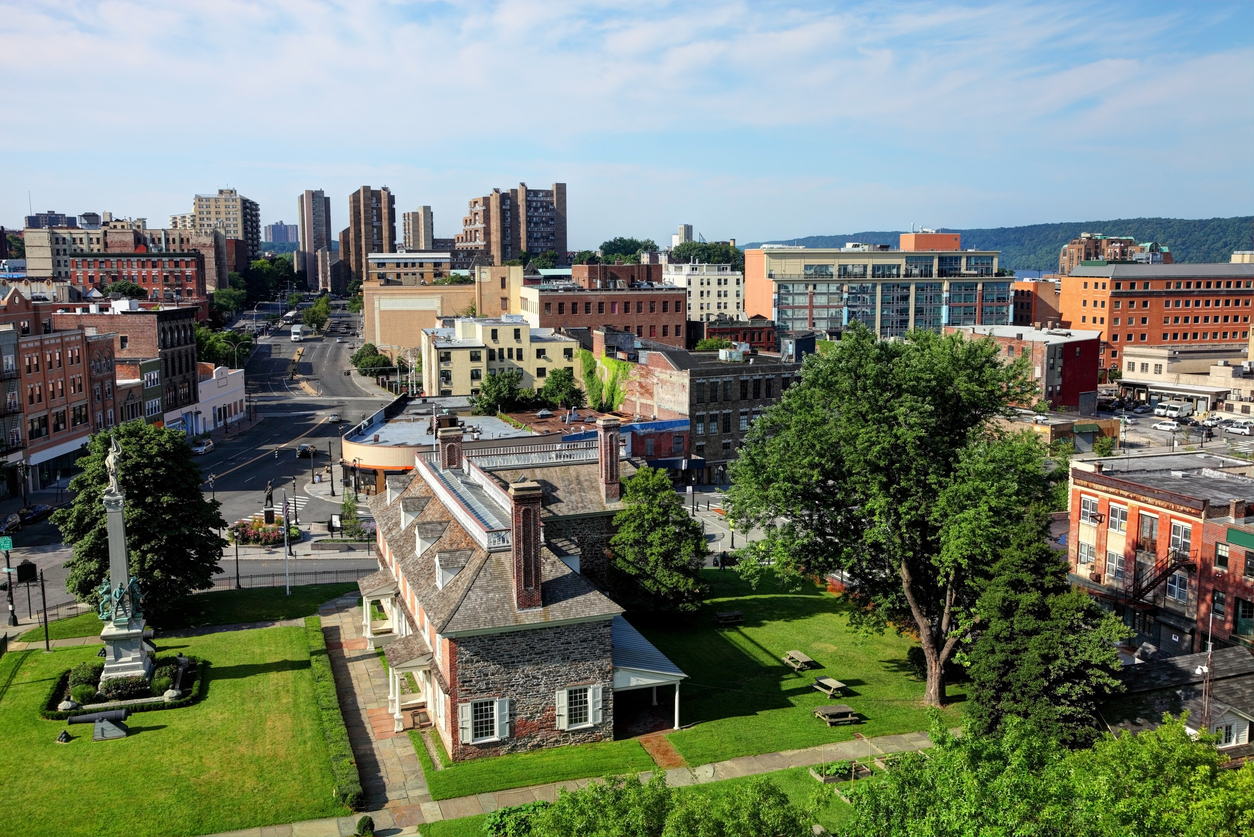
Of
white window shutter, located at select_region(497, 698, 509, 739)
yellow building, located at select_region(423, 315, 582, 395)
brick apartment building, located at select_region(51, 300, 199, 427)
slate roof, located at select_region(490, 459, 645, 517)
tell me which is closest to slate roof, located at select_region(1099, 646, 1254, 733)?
white window shutter, located at select_region(497, 698, 509, 739)

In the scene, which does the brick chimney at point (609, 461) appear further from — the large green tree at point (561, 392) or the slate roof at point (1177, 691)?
the large green tree at point (561, 392)

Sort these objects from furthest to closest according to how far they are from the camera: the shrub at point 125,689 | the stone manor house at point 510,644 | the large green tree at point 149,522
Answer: the large green tree at point 149,522, the shrub at point 125,689, the stone manor house at point 510,644

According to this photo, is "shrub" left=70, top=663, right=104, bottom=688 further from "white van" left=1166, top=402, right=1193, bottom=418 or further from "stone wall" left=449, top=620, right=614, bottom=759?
"white van" left=1166, top=402, right=1193, bottom=418

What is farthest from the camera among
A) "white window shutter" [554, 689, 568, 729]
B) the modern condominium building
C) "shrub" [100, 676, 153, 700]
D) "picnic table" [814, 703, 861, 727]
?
the modern condominium building

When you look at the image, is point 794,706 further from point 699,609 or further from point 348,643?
point 348,643

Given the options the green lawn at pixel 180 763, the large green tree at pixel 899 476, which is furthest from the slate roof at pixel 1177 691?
the green lawn at pixel 180 763

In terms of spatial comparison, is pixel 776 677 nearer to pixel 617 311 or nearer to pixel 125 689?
pixel 125 689

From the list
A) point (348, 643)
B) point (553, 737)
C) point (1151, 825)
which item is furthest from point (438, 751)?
point (1151, 825)
